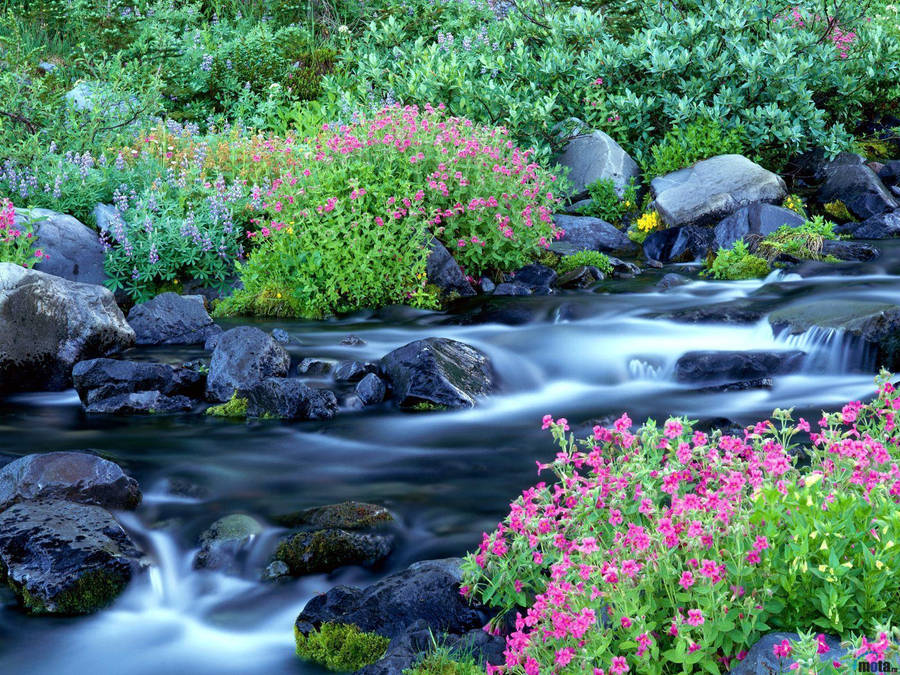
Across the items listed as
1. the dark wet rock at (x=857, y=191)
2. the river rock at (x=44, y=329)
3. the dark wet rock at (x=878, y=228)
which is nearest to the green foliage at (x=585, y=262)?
the dark wet rock at (x=878, y=228)

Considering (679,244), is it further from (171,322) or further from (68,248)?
(68,248)

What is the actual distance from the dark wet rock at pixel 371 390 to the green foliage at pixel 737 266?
4.88 m

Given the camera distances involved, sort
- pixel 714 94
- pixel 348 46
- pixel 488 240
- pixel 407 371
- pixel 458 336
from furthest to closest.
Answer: pixel 348 46 < pixel 714 94 < pixel 488 240 < pixel 458 336 < pixel 407 371

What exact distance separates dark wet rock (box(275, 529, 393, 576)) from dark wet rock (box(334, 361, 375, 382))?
3.04 meters

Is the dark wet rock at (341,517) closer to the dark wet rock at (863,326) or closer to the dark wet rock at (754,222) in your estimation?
the dark wet rock at (863,326)

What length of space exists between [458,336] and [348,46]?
925cm

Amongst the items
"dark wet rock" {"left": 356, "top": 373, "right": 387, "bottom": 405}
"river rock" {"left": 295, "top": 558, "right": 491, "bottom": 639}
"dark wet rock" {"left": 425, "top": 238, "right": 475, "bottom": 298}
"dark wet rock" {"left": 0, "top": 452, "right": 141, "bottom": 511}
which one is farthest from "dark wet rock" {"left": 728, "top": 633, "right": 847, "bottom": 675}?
"dark wet rock" {"left": 425, "top": 238, "right": 475, "bottom": 298}

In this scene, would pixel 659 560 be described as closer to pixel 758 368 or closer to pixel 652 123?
pixel 758 368

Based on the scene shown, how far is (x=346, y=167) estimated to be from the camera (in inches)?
390

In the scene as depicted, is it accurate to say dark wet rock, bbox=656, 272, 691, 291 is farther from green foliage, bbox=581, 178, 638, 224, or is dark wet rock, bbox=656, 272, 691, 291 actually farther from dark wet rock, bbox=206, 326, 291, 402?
dark wet rock, bbox=206, 326, 291, 402

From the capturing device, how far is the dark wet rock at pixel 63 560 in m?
4.41

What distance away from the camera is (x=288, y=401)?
23.0ft

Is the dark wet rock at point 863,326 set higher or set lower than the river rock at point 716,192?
lower

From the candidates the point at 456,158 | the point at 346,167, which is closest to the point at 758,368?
the point at 456,158
